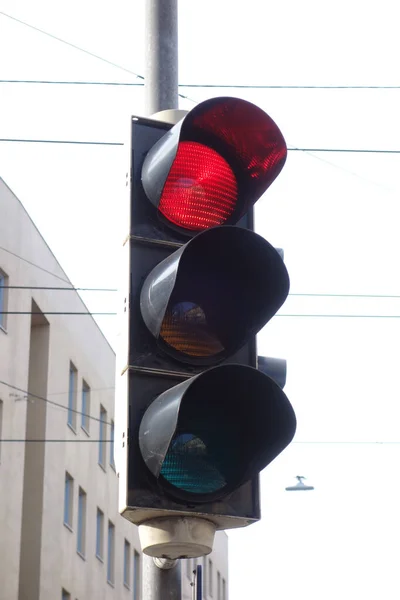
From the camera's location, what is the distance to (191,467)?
10.7 feet

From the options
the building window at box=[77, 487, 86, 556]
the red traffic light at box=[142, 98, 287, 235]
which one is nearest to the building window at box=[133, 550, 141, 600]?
the building window at box=[77, 487, 86, 556]

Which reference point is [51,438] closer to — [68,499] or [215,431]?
[68,499]

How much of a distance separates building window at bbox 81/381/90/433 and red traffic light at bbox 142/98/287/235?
112 feet

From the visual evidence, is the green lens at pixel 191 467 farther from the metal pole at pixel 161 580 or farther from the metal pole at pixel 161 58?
the metal pole at pixel 161 58

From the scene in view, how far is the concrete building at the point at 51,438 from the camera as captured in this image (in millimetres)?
30578

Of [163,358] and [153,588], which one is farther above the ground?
[163,358]

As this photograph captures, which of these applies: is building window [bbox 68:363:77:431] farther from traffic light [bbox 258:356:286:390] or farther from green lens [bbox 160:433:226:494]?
green lens [bbox 160:433:226:494]

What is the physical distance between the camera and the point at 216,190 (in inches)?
147

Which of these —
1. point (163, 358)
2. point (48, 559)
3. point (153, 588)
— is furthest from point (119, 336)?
point (48, 559)

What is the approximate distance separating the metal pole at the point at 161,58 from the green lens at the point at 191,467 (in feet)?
4.35

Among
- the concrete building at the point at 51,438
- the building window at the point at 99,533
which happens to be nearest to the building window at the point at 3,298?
the concrete building at the point at 51,438

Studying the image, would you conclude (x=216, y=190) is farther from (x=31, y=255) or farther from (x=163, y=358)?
(x=31, y=255)

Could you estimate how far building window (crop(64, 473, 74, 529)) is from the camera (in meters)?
35.0

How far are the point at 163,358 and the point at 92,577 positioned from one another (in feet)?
114
